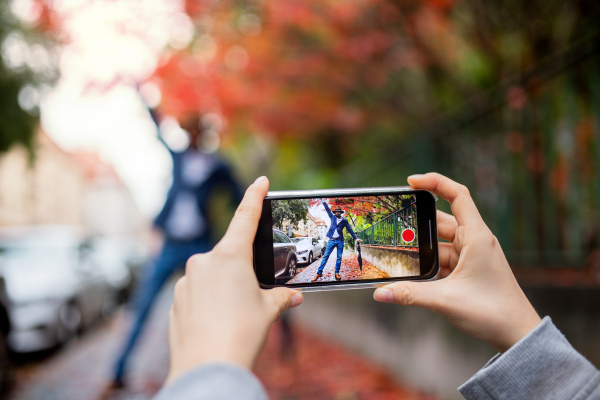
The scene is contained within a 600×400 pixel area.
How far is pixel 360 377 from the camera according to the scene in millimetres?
4852

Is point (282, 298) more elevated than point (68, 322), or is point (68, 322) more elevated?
point (282, 298)

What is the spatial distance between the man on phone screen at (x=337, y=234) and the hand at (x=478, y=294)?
0.65 ft

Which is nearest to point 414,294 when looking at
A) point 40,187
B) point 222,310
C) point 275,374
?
point 222,310

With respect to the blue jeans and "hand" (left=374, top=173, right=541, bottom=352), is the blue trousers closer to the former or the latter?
the blue jeans

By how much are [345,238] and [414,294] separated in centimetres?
31

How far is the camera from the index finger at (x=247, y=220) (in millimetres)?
1129

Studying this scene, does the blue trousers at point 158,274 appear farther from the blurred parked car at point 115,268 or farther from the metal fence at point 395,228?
the blurred parked car at point 115,268

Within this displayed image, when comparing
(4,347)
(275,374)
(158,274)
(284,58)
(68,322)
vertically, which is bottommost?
(275,374)

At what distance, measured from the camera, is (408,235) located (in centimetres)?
166

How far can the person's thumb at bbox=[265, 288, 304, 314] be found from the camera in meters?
1.19

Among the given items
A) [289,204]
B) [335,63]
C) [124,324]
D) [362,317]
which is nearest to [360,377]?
[362,317]

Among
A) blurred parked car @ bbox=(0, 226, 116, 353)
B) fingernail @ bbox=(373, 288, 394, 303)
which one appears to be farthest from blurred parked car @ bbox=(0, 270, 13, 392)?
fingernail @ bbox=(373, 288, 394, 303)

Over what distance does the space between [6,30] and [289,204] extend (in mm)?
12418

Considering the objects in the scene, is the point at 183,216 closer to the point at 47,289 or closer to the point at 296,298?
the point at 296,298
